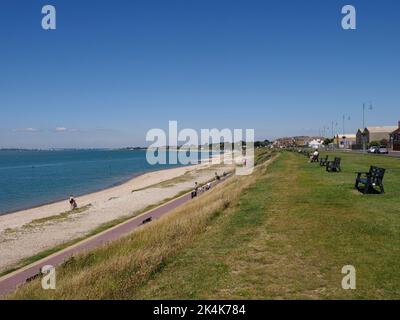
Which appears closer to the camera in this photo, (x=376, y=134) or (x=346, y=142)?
(x=376, y=134)

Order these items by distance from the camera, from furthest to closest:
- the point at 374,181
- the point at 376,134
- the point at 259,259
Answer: the point at 376,134 → the point at 374,181 → the point at 259,259

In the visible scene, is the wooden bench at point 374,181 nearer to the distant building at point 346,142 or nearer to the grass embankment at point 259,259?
the grass embankment at point 259,259

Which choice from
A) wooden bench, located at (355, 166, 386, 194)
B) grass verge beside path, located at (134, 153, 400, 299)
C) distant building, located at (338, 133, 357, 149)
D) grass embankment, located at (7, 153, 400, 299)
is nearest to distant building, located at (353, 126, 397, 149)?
distant building, located at (338, 133, 357, 149)

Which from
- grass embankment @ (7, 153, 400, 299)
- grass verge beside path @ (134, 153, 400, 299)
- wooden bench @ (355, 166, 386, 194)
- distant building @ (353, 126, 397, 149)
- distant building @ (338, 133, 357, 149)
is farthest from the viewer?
distant building @ (338, 133, 357, 149)

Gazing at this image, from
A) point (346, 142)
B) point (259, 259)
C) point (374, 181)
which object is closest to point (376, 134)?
point (346, 142)

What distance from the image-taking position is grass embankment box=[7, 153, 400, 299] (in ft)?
17.5

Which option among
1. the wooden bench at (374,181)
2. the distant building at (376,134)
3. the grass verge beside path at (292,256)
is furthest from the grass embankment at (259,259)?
the distant building at (376,134)

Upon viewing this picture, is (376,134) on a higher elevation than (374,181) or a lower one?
higher

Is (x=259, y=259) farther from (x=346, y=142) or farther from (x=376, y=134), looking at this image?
(x=346, y=142)

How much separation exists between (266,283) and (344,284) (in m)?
1.07

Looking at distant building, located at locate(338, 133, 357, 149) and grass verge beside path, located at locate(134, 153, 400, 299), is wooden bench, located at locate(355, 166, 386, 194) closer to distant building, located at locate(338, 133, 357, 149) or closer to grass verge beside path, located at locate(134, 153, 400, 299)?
grass verge beside path, located at locate(134, 153, 400, 299)

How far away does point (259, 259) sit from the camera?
257 inches

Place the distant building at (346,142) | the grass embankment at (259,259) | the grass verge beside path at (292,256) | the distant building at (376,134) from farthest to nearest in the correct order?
the distant building at (346,142)
the distant building at (376,134)
the grass embankment at (259,259)
the grass verge beside path at (292,256)

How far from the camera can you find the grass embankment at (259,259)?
5.32m
